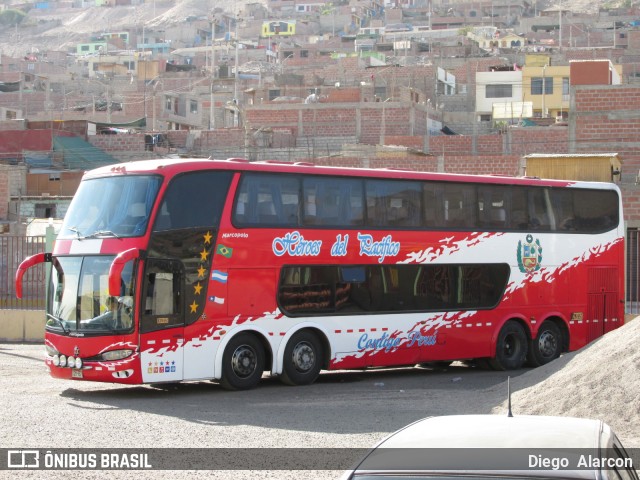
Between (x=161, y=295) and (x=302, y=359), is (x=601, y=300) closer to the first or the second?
(x=302, y=359)

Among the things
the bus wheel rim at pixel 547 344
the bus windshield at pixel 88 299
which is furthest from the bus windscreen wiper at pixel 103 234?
the bus wheel rim at pixel 547 344

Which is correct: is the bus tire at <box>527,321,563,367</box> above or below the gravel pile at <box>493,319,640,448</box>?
below

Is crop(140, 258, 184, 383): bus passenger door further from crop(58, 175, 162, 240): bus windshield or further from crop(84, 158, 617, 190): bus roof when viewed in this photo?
crop(84, 158, 617, 190): bus roof

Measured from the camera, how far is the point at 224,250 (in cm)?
1703

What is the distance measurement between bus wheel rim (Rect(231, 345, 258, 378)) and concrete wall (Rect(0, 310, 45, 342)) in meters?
12.5

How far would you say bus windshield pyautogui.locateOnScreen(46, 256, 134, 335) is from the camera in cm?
1608

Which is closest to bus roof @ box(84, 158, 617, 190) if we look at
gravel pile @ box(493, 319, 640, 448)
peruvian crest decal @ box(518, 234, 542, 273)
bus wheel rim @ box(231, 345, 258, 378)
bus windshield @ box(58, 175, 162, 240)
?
bus windshield @ box(58, 175, 162, 240)

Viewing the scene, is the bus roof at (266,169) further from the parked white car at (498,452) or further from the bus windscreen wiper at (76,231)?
the parked white car at (498,452)

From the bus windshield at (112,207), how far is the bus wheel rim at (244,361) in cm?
253

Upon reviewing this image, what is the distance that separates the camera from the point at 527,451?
17.4ft

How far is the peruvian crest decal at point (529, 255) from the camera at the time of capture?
21.3 m

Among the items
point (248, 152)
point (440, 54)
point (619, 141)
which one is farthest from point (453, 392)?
point (440, 54)

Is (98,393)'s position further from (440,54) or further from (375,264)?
(440,54)

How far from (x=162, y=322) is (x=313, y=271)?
3019 mm
